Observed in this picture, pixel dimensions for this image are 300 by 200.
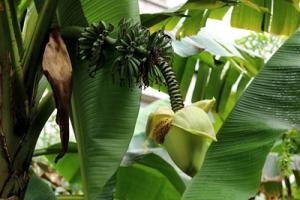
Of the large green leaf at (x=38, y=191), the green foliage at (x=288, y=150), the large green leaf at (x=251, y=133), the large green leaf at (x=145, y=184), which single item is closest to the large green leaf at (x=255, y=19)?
the green foliage at (x=288, y=150)

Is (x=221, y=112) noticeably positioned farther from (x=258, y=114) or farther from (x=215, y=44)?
(x=258, y=114)

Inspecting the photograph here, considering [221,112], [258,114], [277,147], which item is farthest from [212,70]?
[258,114]

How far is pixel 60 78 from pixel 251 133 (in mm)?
356

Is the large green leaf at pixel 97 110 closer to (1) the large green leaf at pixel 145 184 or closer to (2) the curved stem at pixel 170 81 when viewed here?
(2) the curved stem at pixel 170 81

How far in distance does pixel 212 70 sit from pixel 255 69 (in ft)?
0.58

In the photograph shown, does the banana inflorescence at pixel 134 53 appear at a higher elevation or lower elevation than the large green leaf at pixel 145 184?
higher

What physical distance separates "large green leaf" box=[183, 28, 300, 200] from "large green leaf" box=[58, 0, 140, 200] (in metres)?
0.15

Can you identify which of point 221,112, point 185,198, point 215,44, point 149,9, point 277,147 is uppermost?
point 185,198

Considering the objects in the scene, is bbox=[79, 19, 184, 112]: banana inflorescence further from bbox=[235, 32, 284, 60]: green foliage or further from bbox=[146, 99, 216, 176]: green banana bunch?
bbox=[235, 32, 284, 60]: green foliage

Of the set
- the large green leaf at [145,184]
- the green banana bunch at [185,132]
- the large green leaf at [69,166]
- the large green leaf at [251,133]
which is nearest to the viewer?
the green banana bunch at [185,132]

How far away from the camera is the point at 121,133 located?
0.91 meters

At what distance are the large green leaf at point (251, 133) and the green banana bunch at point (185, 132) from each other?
0.09 meters

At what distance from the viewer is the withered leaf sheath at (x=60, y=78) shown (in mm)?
770

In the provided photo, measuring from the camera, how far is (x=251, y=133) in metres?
0.94
